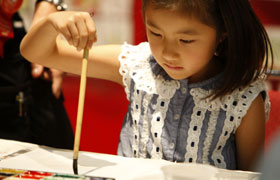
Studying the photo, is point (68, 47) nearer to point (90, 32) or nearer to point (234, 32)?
point (90, 32)

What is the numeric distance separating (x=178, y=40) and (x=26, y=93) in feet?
2.80

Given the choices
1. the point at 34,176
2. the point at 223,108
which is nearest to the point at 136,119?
the point at 223,108

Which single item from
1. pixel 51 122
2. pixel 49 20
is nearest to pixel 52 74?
pixel 51 122

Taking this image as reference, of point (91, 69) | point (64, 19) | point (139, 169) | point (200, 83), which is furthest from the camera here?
point (91, 69)

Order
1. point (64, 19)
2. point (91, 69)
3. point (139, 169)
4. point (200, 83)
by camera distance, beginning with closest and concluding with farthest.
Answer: point (139, 169)
point (64, 19)
point (200, 83)
point (91, 69)

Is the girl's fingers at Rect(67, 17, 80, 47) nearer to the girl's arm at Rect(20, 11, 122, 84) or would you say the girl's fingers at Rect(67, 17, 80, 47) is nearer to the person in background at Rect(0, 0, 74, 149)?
the girl's arm at Rect(20, 11, 122, 84)

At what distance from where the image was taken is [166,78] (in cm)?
126

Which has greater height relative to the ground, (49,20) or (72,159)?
(49,20)

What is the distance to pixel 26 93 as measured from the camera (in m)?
1.68

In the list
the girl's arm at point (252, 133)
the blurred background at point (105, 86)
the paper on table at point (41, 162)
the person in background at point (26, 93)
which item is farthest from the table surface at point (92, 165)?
the blurred background at point (105, 86)

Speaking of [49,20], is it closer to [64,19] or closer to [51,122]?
[64,19]

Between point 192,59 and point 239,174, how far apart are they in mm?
316

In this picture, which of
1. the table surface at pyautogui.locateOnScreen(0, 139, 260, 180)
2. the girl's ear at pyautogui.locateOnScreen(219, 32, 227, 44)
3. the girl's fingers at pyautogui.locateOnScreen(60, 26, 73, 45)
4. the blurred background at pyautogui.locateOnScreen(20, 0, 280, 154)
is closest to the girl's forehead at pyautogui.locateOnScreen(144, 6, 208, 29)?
the girl's ear at pyautogui.locateOnScreen(219, 32, 227, 44)

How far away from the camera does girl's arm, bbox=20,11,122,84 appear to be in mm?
1002
